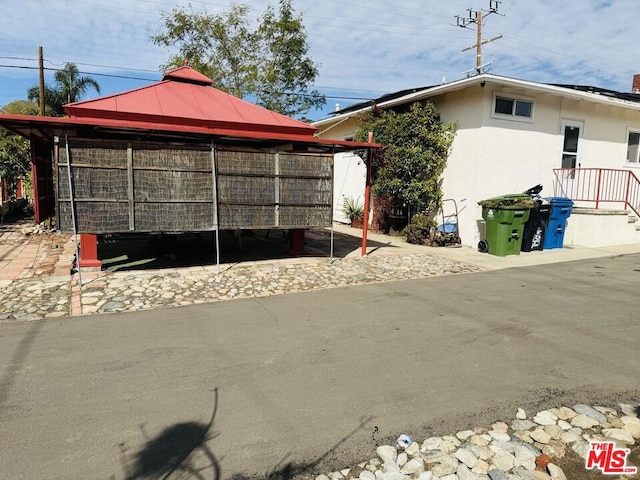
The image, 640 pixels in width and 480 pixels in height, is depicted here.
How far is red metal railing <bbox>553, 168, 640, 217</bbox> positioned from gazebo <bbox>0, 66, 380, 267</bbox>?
7.11m

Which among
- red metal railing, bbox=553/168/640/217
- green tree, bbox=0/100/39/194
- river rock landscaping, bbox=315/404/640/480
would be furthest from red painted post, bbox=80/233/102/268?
green tree, bbox=0/100/39/194

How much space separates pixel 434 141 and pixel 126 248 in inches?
314

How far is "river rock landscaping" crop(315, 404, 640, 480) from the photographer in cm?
252

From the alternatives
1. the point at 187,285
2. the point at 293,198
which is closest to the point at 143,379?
the point at 187,285

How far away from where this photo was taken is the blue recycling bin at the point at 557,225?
34.8ft

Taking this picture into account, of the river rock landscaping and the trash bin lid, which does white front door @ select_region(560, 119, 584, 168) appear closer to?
the trash bin lid

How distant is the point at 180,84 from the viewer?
9336mm

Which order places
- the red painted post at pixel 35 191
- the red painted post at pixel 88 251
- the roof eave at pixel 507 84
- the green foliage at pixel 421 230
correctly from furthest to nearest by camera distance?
1. the green foliage at pixel 421 230
2. the roof eave at pixel 507 84
3. the red painted post at pixel 35 191
4. the red painted post at pixel 88 251

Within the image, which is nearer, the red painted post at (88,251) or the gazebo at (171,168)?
the gazebo at (171,168)

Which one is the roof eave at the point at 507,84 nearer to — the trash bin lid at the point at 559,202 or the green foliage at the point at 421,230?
the trash bin lid at the point at 559,202

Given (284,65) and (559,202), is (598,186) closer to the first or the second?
(559,202)

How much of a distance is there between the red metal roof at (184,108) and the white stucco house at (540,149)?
4.43 meters

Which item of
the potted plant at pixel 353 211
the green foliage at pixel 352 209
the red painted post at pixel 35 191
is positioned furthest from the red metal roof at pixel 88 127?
the green foliage at pixel 352 209

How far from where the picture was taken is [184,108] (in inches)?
329
